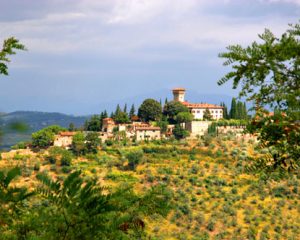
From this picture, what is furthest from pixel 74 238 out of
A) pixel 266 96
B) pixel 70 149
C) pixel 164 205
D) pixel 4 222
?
pixel 70 149

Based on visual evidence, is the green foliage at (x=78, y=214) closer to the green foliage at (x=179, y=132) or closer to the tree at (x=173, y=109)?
the green foliage at (x=179, y=132)

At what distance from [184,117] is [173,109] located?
124 inches

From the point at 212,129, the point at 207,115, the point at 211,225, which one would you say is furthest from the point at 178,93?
the point at 211,225

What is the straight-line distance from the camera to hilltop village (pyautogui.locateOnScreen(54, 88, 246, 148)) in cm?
8619

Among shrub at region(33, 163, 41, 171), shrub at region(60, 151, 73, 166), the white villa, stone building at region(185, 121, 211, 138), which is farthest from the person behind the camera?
the white villa

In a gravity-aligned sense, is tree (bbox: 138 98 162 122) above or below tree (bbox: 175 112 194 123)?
above

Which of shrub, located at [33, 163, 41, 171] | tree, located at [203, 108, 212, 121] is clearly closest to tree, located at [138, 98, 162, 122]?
tree, located at [203, 108, 212, 121]

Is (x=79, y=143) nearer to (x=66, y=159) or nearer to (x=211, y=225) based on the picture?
(x=66, y=159)

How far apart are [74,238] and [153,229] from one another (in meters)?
55.5

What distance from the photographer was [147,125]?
8738 centimetres

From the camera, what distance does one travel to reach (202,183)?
7412 centimetres

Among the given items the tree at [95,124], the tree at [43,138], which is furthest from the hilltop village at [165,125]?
the tree at [43,138]

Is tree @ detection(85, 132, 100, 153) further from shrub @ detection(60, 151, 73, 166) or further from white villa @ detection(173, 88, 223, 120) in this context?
white villa @ detection(173, 88, 223, 120)

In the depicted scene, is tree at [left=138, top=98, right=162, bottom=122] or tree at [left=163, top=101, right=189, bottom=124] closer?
tree at [left=138, top=98, right=162, bottom=122]
